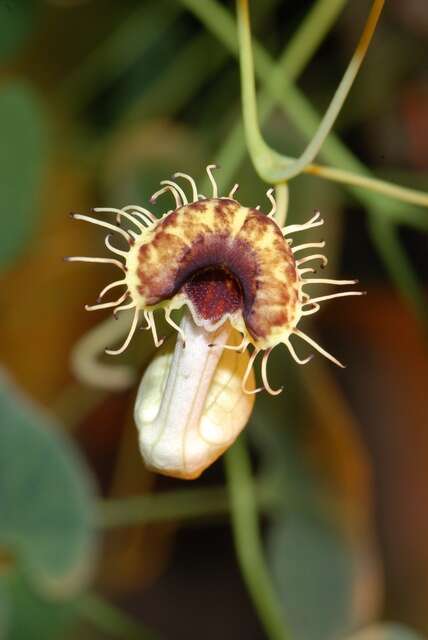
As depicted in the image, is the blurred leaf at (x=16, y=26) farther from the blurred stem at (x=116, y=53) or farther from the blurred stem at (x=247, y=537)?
the blurred stem at (x=247, y=537)

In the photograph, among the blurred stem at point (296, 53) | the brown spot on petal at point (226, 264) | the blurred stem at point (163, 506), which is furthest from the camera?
the blurred stem at point (163, 506)

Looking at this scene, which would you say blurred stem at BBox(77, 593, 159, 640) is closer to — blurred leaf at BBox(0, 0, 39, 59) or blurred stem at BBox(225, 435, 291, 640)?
blurred stem at BBox(225, 435, 291, 640)

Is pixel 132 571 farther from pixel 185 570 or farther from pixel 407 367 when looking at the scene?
pixel 407 367

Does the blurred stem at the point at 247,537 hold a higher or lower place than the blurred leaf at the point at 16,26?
lower

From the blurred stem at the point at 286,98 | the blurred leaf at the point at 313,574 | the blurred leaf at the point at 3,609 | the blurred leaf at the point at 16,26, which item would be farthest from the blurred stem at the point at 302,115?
the blurred leaf at the point at 3,609

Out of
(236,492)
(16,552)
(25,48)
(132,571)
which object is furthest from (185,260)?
(132,571)
